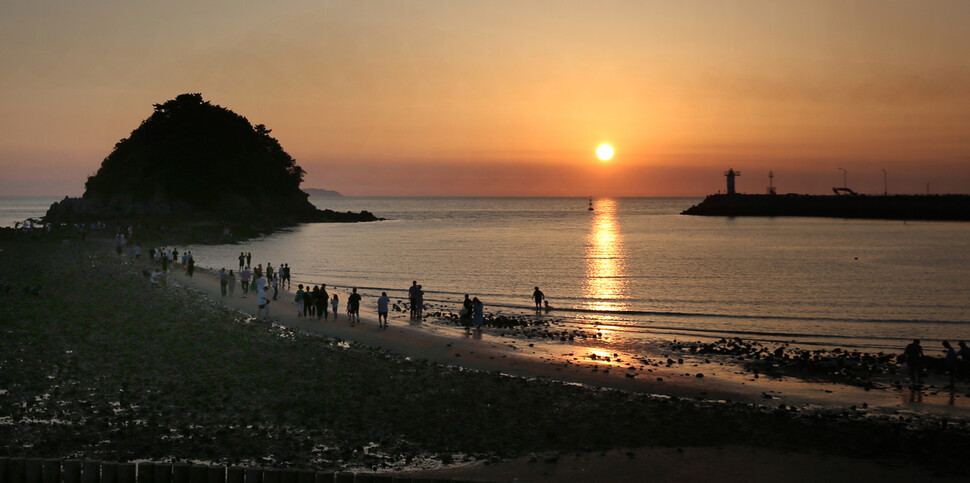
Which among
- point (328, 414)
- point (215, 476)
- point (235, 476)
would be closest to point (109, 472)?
point (215, 476)

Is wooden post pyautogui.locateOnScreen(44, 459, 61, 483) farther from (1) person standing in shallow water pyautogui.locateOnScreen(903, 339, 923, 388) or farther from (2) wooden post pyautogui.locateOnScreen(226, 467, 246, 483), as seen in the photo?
(1) person standing in shallow water pyautogui.locateOnScreen(903, 339, 923, 388)

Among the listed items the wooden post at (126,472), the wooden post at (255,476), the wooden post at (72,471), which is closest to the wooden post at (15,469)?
the wooden post at (72,471)

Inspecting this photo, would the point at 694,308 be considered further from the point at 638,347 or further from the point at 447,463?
the point at 447,463

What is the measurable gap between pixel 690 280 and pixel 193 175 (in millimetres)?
111803

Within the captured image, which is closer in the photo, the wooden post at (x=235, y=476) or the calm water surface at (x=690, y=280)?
the wooden post at (x=235, y=476)

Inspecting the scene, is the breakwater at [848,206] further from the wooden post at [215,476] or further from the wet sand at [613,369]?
the wooden post at [215,476]

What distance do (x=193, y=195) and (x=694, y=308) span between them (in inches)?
4670

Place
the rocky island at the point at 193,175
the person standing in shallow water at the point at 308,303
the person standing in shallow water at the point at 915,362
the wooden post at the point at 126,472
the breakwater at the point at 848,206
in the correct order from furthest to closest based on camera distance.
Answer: the breakwater at the point at 848,206
the rocky island at the point at 193,175
the person standing in shallow water at the point at 308,303
the person standing in shallow water at the point at 915,362
the wooden post at the point at 126,472

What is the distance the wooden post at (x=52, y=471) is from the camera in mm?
7098

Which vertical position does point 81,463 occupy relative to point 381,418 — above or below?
above

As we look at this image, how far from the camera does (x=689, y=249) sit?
8581cm

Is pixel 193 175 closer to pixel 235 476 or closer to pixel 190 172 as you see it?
pixel 190 172

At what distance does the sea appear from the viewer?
3077 cm

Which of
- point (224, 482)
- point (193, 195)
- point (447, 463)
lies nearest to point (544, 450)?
point (447, 463)
